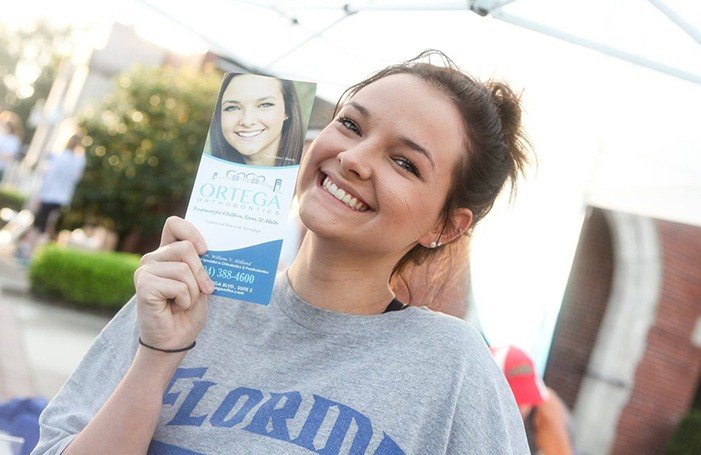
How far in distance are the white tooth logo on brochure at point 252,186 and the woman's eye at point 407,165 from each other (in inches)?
8.5

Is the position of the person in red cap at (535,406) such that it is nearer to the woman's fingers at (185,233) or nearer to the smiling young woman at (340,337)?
the smiling young woman at (340,337)

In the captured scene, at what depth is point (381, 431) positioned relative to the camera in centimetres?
166

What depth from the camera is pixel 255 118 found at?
5.70ft

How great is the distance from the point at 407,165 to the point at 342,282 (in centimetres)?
29

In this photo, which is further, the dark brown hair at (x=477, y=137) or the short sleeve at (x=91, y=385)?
the dark brown hair at (x=477, y=137)

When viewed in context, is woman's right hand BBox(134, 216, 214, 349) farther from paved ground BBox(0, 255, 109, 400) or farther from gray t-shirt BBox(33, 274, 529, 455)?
paved ground BBox(0, 255, 109, 400)

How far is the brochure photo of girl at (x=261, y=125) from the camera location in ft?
5.65

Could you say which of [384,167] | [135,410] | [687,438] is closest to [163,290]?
[135,410]

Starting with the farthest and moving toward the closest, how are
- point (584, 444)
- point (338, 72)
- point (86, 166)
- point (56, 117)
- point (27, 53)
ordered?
point (27, 53)
point (56, 117)
point (86, 166)
point (584, 444)
point (338, 72)

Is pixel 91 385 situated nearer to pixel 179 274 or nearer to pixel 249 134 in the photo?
pixel 179 274

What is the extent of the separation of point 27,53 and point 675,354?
161 feet

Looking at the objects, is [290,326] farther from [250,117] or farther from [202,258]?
[250,117]

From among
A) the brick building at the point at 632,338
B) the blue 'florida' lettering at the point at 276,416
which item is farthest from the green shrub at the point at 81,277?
the blue 'florida' lettering at the point at 276,416

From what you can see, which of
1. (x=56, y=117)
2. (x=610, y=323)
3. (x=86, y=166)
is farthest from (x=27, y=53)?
(x=610, y=323)
